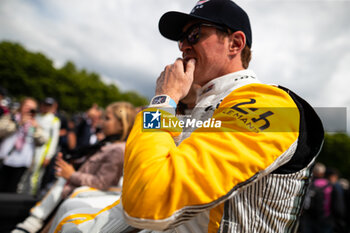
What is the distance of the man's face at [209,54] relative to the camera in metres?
1.55

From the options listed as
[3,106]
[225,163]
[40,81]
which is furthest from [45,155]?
[40,81]

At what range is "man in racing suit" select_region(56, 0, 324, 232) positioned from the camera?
2.78 ft

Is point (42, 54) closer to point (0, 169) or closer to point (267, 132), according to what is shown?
point (0, 169)

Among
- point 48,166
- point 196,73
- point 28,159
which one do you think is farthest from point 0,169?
point 196,73

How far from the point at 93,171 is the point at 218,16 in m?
2.42

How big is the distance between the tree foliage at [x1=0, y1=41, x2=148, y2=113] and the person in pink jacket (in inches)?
1511

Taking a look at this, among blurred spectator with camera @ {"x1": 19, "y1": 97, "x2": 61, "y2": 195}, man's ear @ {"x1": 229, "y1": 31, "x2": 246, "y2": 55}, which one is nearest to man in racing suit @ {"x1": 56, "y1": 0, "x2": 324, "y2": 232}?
man's ear @ {"x1": 229, "y1": 31, "x2": 246, "y2": 55}

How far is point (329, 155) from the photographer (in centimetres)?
4503

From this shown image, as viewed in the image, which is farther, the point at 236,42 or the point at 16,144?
the point at 16,144

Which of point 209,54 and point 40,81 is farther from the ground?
point 40,81

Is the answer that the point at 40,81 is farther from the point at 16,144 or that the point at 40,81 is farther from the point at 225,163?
the point at 225,163

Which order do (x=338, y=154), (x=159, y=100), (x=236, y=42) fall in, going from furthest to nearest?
(x=338, y=154)
(x=236, y=42)
(x=159, y=100)

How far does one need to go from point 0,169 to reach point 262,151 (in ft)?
18.4

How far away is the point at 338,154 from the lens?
144 ft
